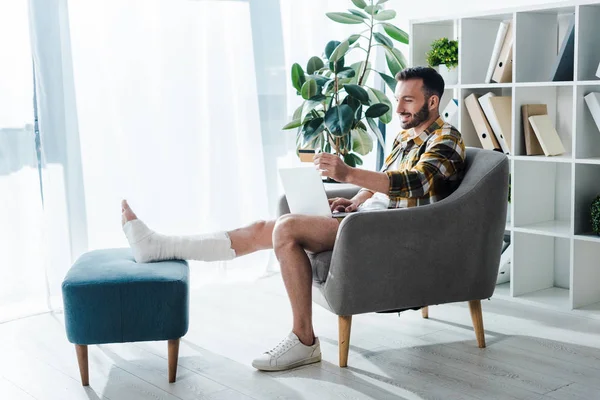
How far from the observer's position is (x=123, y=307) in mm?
2613

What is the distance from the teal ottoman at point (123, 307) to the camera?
8.54 ft

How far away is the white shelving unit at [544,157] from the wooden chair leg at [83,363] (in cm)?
205

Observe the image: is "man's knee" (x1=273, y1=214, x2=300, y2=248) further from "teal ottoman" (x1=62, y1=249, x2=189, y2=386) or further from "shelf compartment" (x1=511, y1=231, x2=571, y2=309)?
→ "shelf compartment" (x1=511, y1=231, x2=571, y2=309)

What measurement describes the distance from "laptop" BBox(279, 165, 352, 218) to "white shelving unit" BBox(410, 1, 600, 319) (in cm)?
115

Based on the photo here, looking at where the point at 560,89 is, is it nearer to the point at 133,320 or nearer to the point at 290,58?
the point at 290,58

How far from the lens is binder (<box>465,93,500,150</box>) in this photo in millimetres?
3756

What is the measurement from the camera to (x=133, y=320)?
262cm

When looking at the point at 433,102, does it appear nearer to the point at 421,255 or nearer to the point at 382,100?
the point at 421,255

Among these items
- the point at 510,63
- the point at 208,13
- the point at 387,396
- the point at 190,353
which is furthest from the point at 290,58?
the point at 387,396

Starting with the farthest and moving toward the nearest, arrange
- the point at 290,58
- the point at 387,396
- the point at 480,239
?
the point at 290,58, the point at 480,239, the point at 387,396

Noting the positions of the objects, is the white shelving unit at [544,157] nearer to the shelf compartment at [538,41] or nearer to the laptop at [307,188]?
the shelf compartment at [538,41]

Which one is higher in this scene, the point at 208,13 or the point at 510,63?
the point at 208,13

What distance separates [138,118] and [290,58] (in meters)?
1.08

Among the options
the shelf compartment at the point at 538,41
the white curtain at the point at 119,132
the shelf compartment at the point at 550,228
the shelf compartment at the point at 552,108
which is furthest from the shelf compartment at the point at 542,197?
the white curtain at the point at 119,132
